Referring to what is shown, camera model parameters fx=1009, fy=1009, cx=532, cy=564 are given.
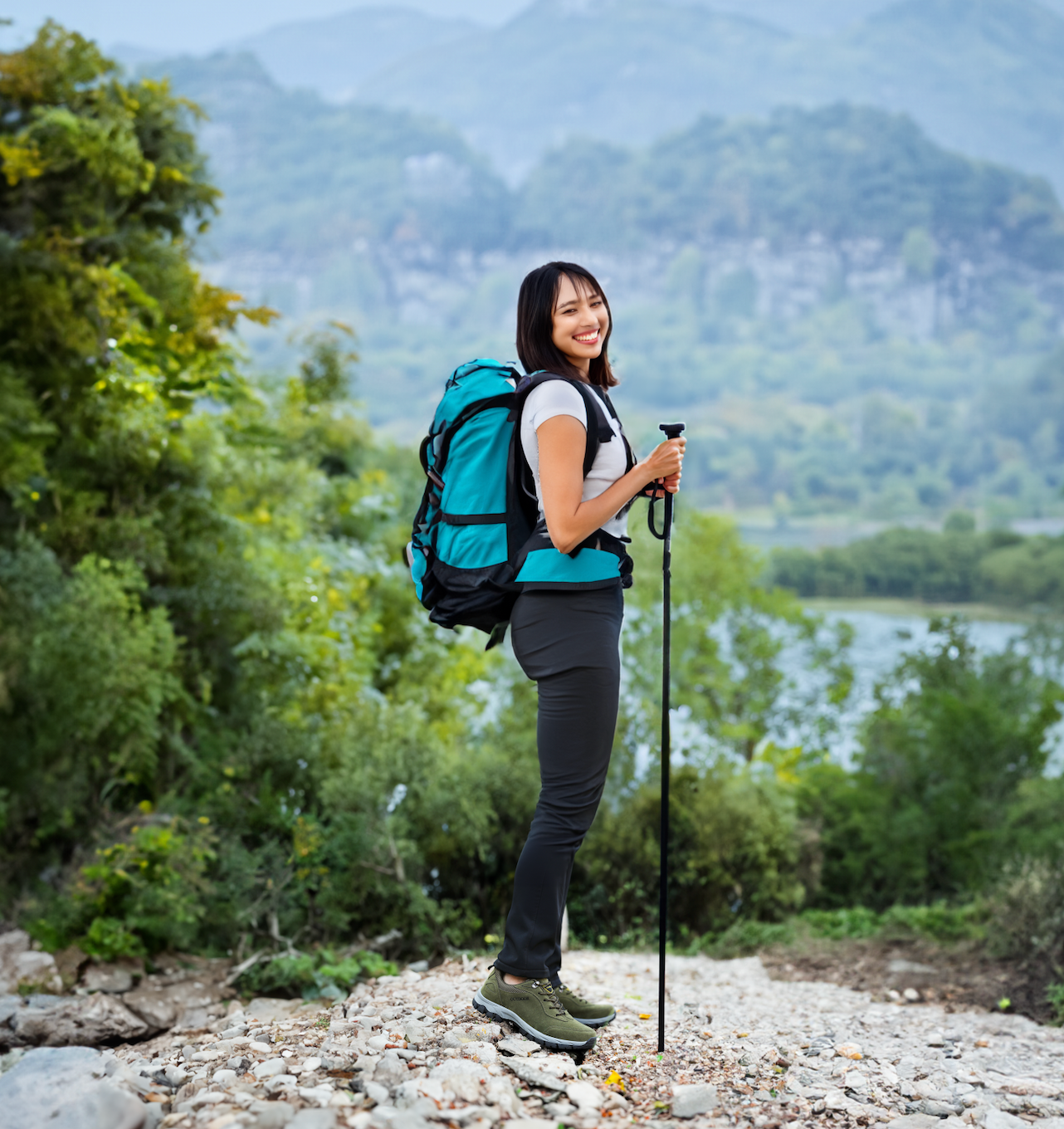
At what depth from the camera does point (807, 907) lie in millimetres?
6027

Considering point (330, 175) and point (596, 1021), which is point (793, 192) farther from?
point (596, 1021)

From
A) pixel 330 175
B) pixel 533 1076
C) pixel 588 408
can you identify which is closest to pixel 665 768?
pixel 533 1076

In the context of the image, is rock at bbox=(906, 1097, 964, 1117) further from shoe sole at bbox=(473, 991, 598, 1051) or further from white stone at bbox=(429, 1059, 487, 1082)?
white stone at bbox=(429, 1059, 487, 1082)

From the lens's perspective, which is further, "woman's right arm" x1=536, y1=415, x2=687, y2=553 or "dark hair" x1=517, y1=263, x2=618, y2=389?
"dark hair" x1=517, y1=263, x2=618, y2=389

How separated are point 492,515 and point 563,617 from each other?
0.92 feet

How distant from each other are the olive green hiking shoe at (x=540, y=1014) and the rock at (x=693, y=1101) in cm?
23

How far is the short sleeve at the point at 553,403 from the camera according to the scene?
7.04ft

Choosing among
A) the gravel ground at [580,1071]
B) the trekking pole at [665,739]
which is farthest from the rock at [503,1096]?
the trekking pole at [665,739]

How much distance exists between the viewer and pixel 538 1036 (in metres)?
2.30

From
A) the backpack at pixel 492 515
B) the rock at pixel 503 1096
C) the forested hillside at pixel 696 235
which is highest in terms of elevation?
the forested hillside at pixel 696 235

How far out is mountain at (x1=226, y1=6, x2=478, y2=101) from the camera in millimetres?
83188

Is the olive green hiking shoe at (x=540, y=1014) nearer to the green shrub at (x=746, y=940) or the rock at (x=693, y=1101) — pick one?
the rock at (x=693, y=1101)

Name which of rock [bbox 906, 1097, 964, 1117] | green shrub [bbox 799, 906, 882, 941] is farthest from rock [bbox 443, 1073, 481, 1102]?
green shrub [bbox 799, 906, 882, 941]

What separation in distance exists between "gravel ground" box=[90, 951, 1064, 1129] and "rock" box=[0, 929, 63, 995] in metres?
0.90
